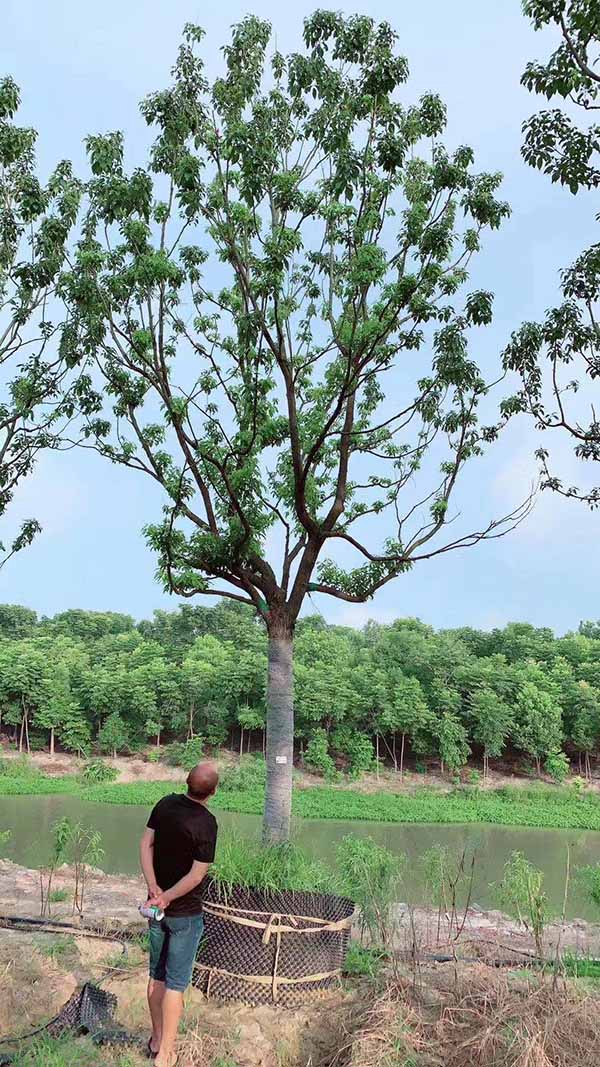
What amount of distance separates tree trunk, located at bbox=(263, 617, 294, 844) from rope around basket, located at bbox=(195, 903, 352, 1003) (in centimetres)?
212

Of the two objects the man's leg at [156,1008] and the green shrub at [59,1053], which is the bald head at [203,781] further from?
the green shrub at [59,1053]

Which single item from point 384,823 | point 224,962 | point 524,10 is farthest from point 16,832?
point 524,10

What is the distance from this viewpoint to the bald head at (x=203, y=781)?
3.91m

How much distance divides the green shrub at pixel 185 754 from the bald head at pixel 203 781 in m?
28.8

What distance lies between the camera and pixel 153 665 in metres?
34.5

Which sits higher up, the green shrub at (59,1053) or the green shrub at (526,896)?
the green shrub at (526,896)

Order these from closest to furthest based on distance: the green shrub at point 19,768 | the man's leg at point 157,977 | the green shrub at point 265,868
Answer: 1. the man's leg at point 157,977
2. the green shrub at point 265,868
3. the green shrub at point 19,768

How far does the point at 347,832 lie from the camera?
67.9 ft

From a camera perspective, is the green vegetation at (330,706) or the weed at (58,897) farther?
the green vegetation at (330,706)

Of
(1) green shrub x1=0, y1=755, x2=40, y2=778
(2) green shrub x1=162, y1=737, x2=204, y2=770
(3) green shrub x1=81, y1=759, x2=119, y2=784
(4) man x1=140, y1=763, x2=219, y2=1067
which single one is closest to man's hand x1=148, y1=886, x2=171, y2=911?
(4) man x1=140, y1=763, x2=219, y2=1067

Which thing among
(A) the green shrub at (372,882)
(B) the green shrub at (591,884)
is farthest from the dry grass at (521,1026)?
(B) the green shrub at (591,884)

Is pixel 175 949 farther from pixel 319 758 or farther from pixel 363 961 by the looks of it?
pixel 319 758

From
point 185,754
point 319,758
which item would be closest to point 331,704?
point 319,758

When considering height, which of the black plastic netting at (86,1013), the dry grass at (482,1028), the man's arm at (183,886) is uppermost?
the man's arm at (183,886)
